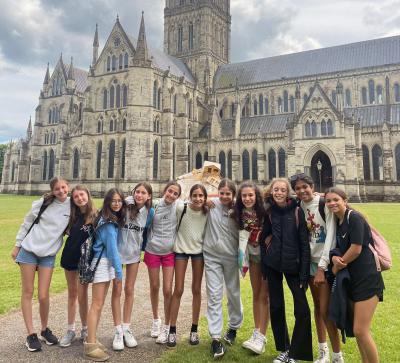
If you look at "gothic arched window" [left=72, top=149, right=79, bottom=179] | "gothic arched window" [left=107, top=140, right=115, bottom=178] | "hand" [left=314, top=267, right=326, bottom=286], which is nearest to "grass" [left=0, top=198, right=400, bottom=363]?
"hand" [left=314, top=267, right=326, bottom=286]

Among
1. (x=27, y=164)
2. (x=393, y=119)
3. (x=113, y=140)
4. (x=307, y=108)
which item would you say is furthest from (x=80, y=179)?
(x=393, y=119)

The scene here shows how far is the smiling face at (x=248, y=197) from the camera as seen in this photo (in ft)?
16.8

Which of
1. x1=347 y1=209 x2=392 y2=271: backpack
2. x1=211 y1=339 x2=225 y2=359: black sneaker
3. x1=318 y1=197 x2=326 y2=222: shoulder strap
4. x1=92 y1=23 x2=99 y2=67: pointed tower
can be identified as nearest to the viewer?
x1=347 y1=209 x2=392 y2=271: backpack

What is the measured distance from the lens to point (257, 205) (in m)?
5.19

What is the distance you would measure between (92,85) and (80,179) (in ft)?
39.4

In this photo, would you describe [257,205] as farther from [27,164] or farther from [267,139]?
[27,164]

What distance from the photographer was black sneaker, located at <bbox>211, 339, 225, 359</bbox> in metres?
4.84

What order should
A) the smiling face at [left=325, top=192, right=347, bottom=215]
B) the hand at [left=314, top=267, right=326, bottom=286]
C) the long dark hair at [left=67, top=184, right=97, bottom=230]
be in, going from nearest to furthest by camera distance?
the smiling face at [left=325, top=192, right=347, bottom=215], the hand at [left=314, top=267, right=326, bottom=286], the long dark hair at [left=67, top=184, right=97, bottom=230]

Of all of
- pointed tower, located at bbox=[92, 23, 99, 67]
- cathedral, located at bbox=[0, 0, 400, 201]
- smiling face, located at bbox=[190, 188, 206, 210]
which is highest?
pointed tower, located at bbox=[92, 23, 99, 67]

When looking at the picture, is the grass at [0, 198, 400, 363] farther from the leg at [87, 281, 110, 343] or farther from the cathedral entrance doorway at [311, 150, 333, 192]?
the cathedral entrance doorway at [311, 150, 333, 192]

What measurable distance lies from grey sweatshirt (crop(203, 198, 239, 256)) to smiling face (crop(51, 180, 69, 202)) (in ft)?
7.61

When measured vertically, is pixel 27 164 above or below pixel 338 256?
above

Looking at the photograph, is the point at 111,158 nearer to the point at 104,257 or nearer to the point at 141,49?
the point at 141,49

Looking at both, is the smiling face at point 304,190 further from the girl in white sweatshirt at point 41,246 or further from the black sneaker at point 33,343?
the black sneaker at point 33,343
